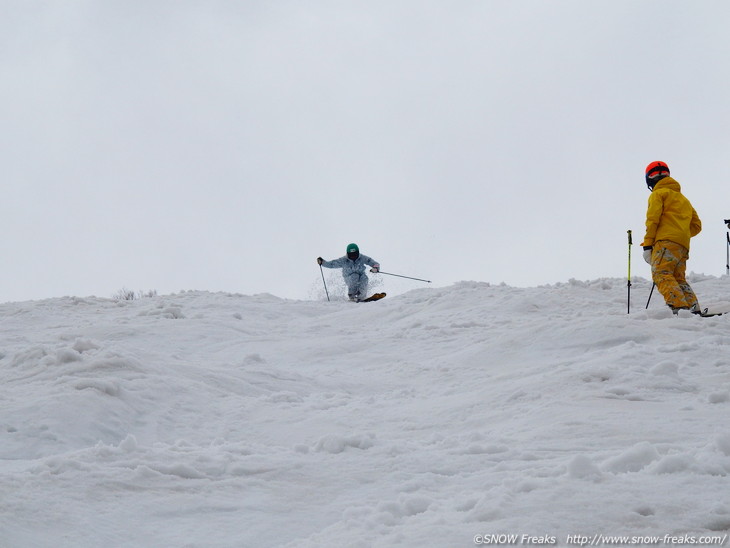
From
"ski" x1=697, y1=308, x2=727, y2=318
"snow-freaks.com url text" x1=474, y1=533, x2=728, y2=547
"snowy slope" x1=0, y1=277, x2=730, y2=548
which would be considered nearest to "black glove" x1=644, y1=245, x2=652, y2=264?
"ski" x1=697, y1=308, x2=727, y2=318

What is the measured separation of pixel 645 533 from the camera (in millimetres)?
2717

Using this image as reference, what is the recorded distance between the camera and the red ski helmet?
10.0 metres

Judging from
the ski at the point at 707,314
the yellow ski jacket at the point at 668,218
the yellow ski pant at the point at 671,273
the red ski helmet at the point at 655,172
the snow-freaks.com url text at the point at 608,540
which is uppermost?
the red ski helmet at the point at 655,172

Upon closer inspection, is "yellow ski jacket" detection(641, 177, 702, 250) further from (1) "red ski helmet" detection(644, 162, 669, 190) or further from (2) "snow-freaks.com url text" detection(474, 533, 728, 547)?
(2) "snow-freaks.com url text" detection(474, 533, 728, 547)

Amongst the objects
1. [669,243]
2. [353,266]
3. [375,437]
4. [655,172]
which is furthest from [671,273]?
[353,266]

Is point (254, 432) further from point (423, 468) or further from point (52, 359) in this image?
point (52, 359)

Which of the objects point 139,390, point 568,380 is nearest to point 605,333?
point 568,380

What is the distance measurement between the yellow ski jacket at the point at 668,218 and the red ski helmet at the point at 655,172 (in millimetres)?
274

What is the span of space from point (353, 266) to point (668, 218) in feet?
29.7

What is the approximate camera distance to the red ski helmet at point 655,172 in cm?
1002

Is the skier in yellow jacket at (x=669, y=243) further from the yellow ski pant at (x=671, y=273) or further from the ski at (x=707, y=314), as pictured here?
the ski at (x=707, y=314)

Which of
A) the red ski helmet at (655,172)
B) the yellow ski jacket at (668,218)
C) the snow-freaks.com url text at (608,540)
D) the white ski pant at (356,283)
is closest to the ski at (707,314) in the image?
the yellow ski jacket at (668,218)

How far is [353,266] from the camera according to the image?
17609 millimetres

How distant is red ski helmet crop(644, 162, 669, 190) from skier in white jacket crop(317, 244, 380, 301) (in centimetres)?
822
